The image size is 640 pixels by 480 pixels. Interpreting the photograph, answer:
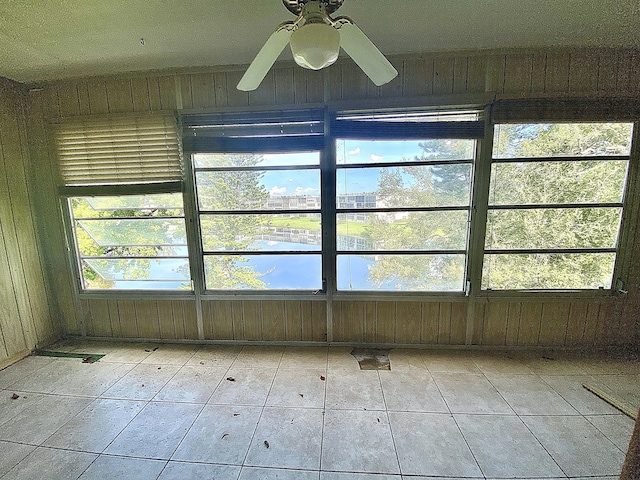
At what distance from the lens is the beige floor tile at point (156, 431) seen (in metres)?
1.66

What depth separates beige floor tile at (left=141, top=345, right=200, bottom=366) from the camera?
2.64 meters

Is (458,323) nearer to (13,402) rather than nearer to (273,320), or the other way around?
(273,320)

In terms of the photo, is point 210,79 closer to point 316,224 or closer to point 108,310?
point 316,224

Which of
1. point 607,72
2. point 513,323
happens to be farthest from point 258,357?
point 607,72

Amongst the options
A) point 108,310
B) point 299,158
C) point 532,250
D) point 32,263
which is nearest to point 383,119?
point 299,158

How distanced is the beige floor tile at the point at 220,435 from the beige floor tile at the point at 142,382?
1.86 ft

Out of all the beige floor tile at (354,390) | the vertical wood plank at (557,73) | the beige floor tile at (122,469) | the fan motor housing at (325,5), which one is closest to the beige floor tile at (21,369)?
the beige floor tile at (122,469)

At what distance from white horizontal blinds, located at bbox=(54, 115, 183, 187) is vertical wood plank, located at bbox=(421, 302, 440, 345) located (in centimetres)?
275

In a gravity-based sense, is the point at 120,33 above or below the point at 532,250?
above

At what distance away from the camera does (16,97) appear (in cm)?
270

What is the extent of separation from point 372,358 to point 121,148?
316cm

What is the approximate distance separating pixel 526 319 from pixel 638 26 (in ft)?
7.97

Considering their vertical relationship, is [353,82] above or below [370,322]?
above

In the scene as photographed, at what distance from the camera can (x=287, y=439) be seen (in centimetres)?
172
